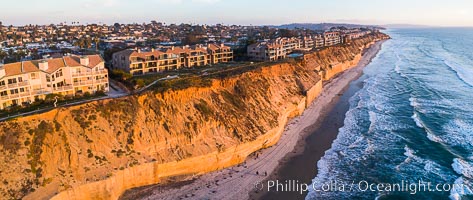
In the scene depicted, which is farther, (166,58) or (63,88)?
(166,58)

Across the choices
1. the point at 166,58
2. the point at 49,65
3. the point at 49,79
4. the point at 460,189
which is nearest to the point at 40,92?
the point at 49,79

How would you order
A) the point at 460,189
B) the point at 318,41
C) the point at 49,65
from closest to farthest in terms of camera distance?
the point at 460,189
the point at 49,65
the point at 318,41

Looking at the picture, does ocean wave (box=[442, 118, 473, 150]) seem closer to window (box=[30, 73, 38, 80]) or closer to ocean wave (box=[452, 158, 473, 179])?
ocean wave (box=[452, 158, 473, 179])

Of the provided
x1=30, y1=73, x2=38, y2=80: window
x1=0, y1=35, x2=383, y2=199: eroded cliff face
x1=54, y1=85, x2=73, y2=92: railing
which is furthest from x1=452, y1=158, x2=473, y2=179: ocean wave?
x1=30, y1=73, x2=38, y2=80: window

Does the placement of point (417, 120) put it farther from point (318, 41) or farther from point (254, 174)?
point (318, 41)

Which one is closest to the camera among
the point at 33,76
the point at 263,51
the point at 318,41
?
the point at 33,76

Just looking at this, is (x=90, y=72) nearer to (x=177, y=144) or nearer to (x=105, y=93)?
(x=105, y=93)

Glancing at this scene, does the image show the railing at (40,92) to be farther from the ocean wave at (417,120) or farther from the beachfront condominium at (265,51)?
the beachfront condominium at (265,51)

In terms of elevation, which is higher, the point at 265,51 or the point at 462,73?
the point at 265,51
